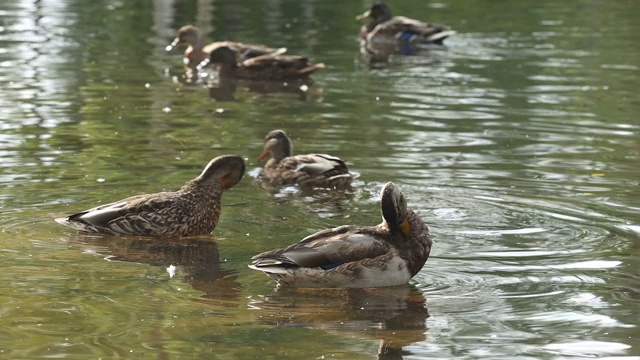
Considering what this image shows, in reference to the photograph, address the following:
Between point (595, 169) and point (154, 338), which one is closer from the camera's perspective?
point (154, 338)

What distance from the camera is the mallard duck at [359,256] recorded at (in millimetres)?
10594

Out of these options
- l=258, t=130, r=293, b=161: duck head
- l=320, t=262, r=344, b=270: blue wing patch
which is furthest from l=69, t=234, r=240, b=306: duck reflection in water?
l=258, t=130, r=293, b=161: duck head

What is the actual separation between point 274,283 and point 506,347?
2.41 metres

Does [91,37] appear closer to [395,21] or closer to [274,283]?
[395,21]

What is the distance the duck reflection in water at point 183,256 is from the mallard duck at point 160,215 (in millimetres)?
86

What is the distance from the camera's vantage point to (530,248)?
1184 cm

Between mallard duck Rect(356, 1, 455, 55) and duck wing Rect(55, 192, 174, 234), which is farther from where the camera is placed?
mallard duck Rect(356, 1, 455, 55)

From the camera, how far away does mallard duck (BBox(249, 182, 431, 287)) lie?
10594 millimetres

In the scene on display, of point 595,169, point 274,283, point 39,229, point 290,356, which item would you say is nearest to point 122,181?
point 39,229

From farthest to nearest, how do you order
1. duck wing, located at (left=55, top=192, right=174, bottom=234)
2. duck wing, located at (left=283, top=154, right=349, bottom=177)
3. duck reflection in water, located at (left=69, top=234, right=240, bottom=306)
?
duck wing, located at (left=283, top=154, right=349, bottom=177) → duck wing, located at (left=55, top=192, right=174, bottom=234) → duck reflection in water, located at (left=69, top=234, right=240, bottom=306)

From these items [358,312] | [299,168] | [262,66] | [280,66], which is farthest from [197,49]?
[358,312]

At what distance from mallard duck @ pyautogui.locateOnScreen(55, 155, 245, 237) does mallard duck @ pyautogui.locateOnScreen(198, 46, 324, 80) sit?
33.5 feet

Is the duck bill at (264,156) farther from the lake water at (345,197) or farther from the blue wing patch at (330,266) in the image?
the blue wing patch at (330,266)

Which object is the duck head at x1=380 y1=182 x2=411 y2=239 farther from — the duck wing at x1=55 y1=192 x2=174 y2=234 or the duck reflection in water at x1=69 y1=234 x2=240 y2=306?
the duck wing at x1=55 y1=192 x2=174 y2=234
